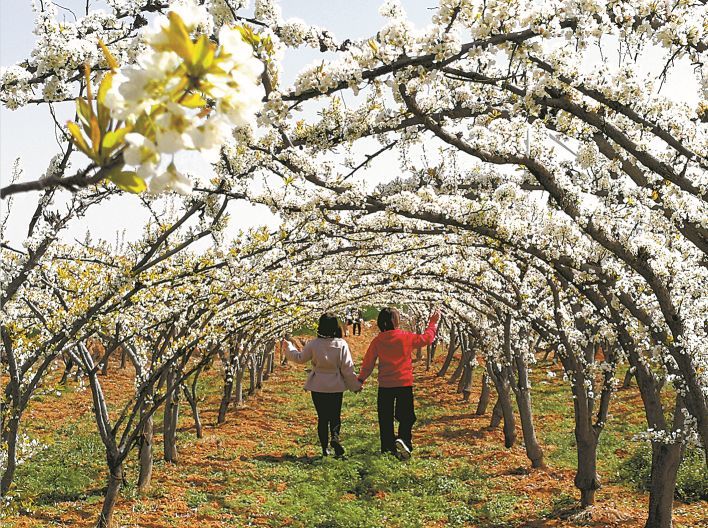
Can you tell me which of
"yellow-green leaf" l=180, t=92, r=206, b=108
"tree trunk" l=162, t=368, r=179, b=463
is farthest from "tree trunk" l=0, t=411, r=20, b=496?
"tree trunk" l=162, t=368, r=179, b=463

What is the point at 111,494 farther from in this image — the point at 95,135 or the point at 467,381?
the point at 467,381

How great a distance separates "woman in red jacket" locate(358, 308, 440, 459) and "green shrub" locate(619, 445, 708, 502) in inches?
138

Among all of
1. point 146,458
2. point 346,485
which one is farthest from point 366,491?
point 146,458

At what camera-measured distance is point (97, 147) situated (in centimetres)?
116

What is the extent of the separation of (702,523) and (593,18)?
21.2 feet

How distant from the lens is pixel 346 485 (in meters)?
8.95

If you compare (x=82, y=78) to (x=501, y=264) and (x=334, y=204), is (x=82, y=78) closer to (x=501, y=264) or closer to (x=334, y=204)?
(x=334, y=204)

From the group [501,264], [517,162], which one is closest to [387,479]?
[501,264]

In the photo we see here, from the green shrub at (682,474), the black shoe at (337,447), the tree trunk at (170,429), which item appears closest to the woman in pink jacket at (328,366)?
the black shoe at (337,447)

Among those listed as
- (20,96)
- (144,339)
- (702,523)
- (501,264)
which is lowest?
(702,523)

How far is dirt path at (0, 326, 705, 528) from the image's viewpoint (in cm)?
755

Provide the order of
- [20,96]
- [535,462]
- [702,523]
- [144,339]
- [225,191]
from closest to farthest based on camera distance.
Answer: [20,96], [225,191], [702,523], [144,339], [535,462]

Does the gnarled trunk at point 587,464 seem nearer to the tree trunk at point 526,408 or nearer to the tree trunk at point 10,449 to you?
the tree trunk at point 526,408

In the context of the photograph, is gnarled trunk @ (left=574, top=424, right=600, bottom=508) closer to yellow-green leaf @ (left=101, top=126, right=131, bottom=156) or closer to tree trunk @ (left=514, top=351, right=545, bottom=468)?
tree trunk @ (left=514, top=351, right=545, bottom=468)
